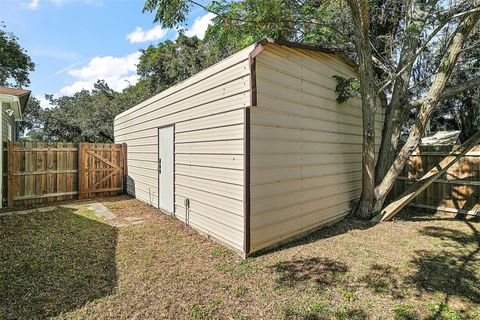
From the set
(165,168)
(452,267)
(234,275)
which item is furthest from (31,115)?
(452,267)

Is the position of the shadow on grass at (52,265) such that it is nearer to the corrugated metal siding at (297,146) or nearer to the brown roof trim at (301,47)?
the corrugated metal siding at (297,146)

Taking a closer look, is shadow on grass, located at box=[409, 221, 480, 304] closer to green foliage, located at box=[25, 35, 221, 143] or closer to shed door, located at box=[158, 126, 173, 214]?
shed door, located at box=[158, 126, 173, 214]

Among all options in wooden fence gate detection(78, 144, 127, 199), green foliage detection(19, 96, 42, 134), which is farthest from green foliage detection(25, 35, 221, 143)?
wooden fence gate detection(78, 144, 127, 199)

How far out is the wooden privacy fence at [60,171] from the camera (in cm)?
689

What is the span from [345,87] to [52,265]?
18.3ft

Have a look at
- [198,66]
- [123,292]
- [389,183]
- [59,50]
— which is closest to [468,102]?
[389,183]

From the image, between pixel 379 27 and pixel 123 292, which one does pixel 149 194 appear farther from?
pixel 379 27

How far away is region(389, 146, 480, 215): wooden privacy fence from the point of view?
5.62 m

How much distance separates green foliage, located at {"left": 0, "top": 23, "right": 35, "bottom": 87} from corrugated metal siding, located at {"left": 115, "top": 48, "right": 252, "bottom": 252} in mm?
15332

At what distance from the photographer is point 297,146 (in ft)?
14.1

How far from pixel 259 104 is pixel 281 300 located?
2.39 meters

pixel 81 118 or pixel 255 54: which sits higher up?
pixel 81 118

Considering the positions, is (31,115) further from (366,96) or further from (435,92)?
(435,92)

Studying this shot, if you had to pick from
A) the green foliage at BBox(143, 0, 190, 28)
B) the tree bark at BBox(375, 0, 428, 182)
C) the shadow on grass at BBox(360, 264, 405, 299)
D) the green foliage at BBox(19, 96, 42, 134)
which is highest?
the green foliage at BBox(19, 96, 42, 134)
